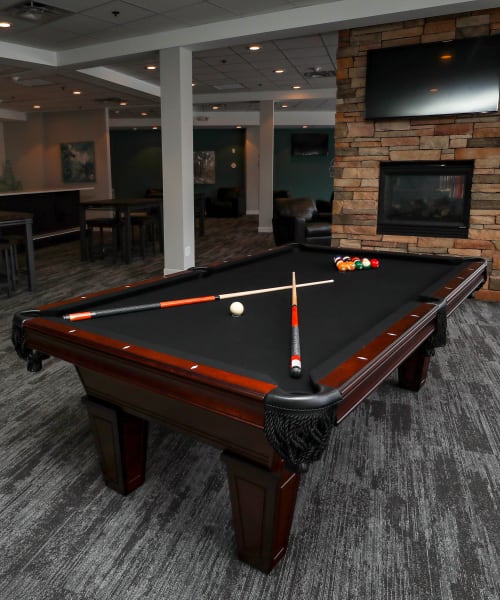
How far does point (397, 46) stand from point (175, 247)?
10.0 feet

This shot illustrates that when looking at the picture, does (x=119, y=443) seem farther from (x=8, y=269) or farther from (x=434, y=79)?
(x=434, y=79)

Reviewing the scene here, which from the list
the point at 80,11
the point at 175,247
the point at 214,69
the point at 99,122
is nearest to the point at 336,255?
the point at 175,247

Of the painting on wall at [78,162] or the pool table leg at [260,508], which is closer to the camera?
the pool table leg at [260,508]

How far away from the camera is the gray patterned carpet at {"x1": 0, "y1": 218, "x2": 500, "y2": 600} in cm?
146

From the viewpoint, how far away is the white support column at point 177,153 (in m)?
5.39

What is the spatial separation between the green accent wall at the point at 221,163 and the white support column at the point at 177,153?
8.57 m

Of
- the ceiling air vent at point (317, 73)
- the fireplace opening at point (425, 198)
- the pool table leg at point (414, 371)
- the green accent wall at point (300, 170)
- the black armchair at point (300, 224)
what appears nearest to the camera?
the pool table leg at point (414, 371)

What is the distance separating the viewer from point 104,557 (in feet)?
5.12

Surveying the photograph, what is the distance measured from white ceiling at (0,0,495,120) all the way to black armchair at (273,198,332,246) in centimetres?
192

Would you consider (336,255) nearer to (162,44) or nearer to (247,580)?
(247,580)

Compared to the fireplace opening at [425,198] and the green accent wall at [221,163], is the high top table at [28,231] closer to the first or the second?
the fireplace opening at [425,198]

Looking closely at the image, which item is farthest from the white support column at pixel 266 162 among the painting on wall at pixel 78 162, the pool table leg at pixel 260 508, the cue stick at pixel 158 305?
the pool table leg at pixel 260 508

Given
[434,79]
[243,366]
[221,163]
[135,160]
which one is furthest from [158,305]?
[135,160]

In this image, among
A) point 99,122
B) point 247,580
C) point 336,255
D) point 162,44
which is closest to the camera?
point 247,580
